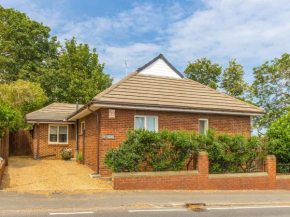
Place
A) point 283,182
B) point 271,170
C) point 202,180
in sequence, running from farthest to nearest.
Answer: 1. point 283,182
2. point 271,170
3. point 202,180

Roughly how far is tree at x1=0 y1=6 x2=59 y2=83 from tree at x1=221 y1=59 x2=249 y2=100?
20544mm

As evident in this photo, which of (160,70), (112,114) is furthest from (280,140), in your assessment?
(112,114)

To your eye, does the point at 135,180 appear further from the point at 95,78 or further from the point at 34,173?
the point at 95,78

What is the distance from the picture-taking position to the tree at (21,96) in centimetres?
2466

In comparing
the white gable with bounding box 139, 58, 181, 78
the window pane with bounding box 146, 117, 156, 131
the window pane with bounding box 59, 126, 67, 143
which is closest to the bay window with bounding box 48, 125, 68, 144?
the window pane with bounding box 59, 126, 67, 143

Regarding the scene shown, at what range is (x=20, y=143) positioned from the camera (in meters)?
23.6

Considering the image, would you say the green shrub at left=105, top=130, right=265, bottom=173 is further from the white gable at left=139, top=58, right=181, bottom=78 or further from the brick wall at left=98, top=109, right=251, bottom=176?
the white gable at left=139, top=58, right=181, bottom=78

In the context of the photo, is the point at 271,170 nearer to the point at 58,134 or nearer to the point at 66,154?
the point at 66,154

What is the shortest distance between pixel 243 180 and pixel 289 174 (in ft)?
8.27

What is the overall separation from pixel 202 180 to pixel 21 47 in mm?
30065

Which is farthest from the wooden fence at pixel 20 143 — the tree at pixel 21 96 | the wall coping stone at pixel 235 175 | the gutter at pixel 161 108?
the wall coping stone at pixel 235 175

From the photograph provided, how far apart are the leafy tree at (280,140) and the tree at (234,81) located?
64.5ft

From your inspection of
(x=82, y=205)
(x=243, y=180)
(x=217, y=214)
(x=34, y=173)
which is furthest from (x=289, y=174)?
(x=34, y=173)

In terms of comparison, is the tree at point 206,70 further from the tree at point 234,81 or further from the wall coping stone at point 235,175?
the wall coping stone at point 235,175
